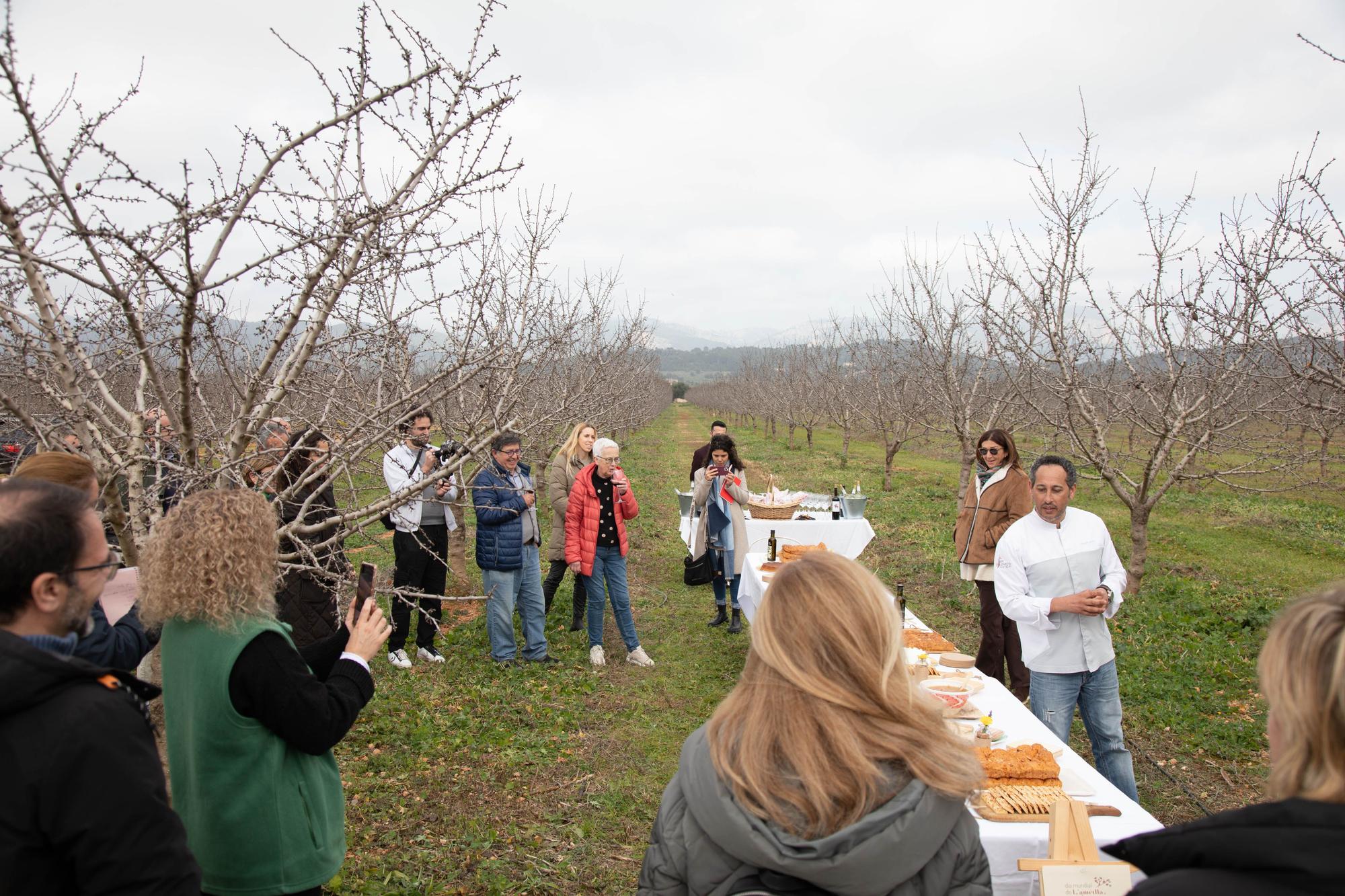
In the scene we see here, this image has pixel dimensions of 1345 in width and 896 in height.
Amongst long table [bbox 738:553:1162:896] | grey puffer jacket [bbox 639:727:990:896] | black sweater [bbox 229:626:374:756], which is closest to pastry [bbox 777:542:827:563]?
long table [bbox 738:553:1162:896]

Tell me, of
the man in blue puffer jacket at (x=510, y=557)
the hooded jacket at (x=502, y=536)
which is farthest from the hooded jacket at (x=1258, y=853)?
the hooded jacket at (x=502, y=536)

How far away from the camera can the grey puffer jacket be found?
1435 millimetres

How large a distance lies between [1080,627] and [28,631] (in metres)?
3.88

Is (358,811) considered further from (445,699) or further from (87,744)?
(87,744)

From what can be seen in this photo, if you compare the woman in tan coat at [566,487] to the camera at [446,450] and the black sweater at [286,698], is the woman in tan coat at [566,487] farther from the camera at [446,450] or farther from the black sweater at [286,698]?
the black sweater at [286,698]

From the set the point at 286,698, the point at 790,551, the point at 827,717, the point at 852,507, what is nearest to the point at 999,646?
the point at 790,551

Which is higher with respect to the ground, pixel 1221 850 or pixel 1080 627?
pixel 1221 850

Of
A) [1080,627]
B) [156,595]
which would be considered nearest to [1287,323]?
[1080,627]

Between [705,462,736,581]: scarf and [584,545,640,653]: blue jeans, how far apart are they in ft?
3.88

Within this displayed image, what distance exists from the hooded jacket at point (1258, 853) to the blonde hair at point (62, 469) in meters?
2.78

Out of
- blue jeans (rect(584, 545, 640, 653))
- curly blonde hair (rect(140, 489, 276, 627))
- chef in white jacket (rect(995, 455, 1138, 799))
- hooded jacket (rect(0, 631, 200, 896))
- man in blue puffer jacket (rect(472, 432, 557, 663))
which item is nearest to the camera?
hooded jacket (rect(0, 631, 200, 896))

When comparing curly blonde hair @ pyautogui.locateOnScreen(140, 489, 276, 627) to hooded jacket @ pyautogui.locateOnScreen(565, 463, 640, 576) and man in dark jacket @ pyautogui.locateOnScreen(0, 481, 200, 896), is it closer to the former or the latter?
man in dark jacket @ pyautogui.locateOnScreen(0, 481, 200, 896)

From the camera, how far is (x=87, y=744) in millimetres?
1354

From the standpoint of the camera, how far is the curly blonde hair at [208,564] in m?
1.93
